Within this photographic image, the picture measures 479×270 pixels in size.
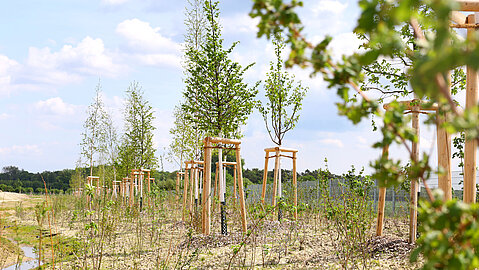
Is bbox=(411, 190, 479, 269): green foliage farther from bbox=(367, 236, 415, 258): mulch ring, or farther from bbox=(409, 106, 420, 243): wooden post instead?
bbox=(409, 106, 420, 243): wooden post

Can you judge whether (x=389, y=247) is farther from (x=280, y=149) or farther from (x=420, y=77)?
(x=420, y=77)

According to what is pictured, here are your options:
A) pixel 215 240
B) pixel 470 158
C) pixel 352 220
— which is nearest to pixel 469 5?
pixel 470 158

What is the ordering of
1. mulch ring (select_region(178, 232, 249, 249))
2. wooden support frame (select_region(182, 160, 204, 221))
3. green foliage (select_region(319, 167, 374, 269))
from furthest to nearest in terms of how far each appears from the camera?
1. mulch ring (select_region(178, 232, 249, 249))
2. wooden support frame (select_region(182, 160, 204, 221))
3. green foliage (select_region(319, 167, 374, 269))

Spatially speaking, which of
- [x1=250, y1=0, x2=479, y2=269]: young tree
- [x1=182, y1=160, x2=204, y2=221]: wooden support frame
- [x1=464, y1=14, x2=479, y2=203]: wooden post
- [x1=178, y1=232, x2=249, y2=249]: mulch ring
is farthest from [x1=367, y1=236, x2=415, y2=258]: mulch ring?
[x1=250, y1=0, x2=479, y2=269]: young tree

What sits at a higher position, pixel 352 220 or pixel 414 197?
pixel 414 197

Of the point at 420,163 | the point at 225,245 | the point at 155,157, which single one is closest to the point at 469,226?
the point at 420,163

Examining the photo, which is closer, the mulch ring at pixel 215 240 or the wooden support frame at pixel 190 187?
the wooden support frame at pixel 190 187

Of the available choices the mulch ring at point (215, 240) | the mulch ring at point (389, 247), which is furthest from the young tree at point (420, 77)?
the mulch ring at point (215, 240)

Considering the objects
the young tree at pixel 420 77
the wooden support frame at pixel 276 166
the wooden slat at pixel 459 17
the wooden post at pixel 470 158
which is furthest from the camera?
the wooden support frame at pixel 276 166

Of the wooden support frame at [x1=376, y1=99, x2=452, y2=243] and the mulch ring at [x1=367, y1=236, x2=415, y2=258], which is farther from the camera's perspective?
the mulch ring at [x1=367, y1=236, x2=415, y2=258]

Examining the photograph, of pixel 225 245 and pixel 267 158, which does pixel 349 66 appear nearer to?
pixel 225 245

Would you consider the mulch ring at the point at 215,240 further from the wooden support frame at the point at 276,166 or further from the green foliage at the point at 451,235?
the green foliage at the point at 451,235

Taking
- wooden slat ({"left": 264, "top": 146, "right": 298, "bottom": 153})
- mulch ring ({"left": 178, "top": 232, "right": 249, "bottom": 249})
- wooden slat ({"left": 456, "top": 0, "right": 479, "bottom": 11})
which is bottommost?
mulch ring ({"left": 178, "top": 232, "right": 249, "bottom": 249})

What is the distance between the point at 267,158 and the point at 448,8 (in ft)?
27.1
